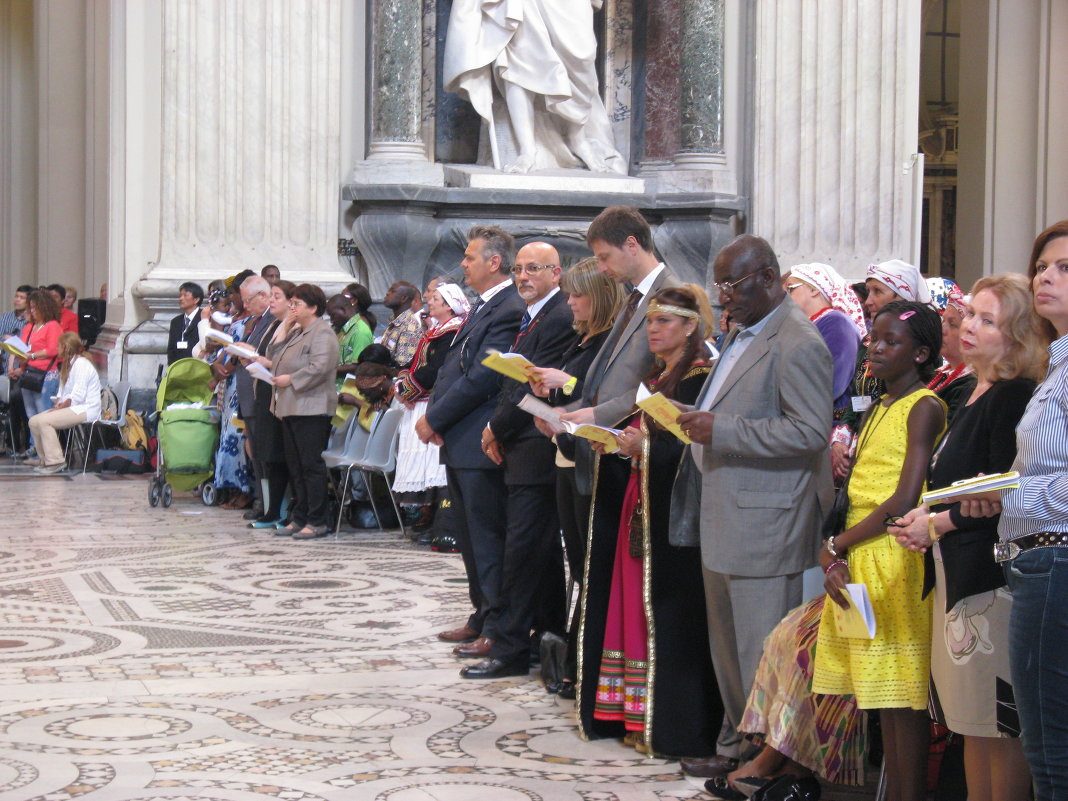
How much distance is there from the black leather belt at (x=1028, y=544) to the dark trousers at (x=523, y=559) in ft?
8.94

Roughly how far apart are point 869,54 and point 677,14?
168cm

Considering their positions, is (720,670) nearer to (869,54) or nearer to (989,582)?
(989,582)

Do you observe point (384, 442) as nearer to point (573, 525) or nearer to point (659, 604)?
point (573, 525)

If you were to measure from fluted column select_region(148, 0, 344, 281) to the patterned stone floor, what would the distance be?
12.4 ft

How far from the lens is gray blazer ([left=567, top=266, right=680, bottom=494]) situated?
4.89 metres

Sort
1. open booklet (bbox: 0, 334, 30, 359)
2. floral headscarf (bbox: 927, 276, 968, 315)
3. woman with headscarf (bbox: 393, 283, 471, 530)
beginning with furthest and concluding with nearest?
open booklet (bbox: 0, 334, 30, 359)
woman with headscarf (bbox: 393, 283, 471, 530)
floral headscarf (bbox: 927, 276, 968, 315)

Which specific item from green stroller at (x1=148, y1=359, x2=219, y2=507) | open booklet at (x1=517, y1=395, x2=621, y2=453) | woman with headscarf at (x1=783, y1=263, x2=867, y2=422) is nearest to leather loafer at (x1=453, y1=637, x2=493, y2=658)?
open booklet at (x1=517, y1=395, x2=621, y2=453)

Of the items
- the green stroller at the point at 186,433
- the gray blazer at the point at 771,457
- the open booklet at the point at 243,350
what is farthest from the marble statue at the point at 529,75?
the gray blazer at the point at 771,457

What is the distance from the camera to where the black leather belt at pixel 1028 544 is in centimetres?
296

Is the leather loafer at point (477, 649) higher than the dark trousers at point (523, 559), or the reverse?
the dark trousers at point (523, 559)

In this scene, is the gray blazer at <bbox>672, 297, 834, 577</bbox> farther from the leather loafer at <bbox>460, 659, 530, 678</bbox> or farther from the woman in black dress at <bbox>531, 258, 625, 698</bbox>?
the leather loafer at <bbox>460, 659, 530, 678</bbox>

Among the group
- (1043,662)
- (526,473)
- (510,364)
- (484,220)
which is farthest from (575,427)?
(484,220)

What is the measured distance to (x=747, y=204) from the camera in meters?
12.8

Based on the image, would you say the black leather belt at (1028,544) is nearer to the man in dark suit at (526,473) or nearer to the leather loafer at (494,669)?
the man in dark suit at (526,473)
